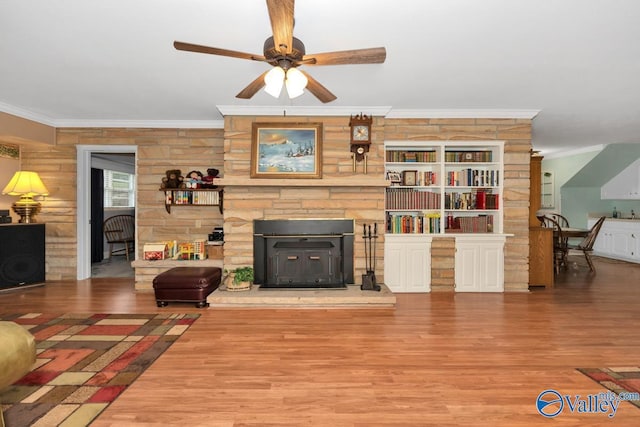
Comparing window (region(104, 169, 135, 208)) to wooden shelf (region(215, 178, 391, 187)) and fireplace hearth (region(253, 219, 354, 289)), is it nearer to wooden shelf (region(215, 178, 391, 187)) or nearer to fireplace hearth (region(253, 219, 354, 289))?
wooden shelf (region(215, 178, 391, 187))

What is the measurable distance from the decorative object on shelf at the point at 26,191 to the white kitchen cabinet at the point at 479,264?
5.87m

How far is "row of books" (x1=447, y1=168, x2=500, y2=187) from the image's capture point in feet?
14.4

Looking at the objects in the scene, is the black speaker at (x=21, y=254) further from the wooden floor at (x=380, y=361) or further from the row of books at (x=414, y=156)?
the row of books at (x=414, y=156)

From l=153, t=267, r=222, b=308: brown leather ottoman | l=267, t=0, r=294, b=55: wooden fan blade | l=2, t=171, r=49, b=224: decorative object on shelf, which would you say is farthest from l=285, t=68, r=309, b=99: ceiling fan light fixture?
l=2, t=171, r=49, b=224: decorative object on shelf

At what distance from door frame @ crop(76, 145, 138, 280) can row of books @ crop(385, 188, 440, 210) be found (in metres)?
3.85

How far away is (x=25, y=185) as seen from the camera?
4375 millimetres

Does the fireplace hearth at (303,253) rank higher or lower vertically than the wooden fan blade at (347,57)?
lower

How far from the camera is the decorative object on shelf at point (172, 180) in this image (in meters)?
4.59

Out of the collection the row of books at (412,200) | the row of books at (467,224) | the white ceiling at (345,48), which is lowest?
the row of books at (467,224)

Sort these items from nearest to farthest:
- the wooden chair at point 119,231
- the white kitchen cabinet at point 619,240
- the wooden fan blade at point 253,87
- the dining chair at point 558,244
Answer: the wooden fan blade at point 253,87 → the dining chair at point 558,244 → the white kitchen cabinet at point 619,240 → the wooden chair at point 119,231

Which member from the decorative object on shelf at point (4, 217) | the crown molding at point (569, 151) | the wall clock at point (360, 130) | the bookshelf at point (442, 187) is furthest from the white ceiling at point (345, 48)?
the crown molding at point (569, 151)

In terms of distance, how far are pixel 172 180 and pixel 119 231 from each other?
342 centimetres

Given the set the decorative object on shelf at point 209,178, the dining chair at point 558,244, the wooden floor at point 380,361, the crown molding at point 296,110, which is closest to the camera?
the wooden floor at point 380,361

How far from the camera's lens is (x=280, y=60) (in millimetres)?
2008
